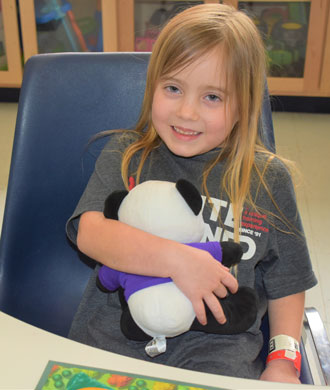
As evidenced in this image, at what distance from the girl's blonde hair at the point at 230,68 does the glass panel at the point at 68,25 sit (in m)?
2.20

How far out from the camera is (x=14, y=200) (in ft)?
3.15

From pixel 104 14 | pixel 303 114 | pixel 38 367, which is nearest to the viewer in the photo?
pixel 38 367

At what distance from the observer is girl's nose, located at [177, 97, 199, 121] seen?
81 cm

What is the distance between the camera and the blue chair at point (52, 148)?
37.9 inches

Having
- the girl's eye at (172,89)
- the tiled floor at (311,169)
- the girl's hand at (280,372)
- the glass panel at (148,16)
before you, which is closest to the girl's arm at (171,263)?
the girl's hand at (280,372)

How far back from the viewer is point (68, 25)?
3035 millimetres

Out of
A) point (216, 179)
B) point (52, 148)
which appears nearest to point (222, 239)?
point (216, 179)

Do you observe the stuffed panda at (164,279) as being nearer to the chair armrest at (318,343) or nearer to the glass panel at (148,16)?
the chair armrest at (318,343)

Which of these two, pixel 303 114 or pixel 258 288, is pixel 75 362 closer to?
pixel 258 288

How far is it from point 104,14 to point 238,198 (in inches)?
88.6

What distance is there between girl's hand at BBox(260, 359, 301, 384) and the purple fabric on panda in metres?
0.21

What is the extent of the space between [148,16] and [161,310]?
8.76ft

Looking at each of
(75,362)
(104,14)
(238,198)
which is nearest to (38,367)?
(75,362)

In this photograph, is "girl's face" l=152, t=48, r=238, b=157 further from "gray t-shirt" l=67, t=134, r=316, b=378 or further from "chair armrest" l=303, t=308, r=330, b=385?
"chair armrest" l=303, t=308, r=330, b=385
